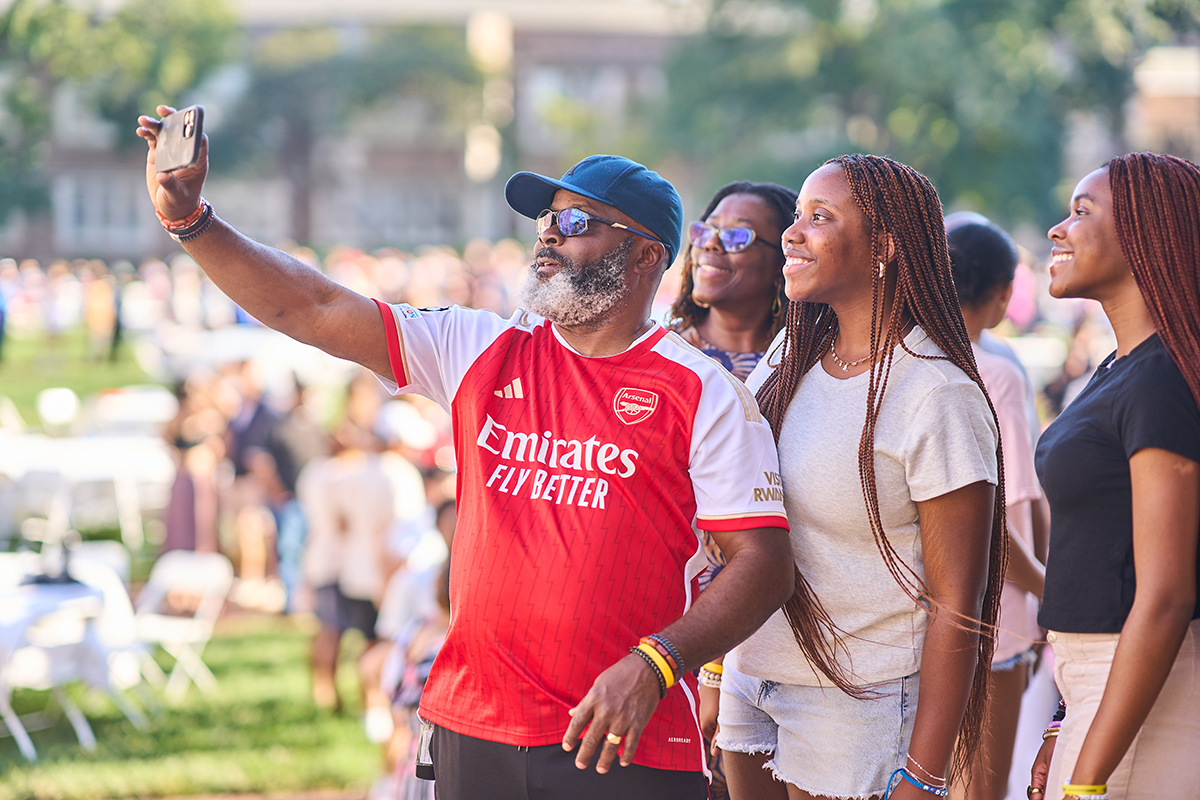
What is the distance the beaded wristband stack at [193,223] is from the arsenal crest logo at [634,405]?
94cm

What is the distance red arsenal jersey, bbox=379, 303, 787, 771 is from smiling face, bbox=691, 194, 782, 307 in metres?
0.96

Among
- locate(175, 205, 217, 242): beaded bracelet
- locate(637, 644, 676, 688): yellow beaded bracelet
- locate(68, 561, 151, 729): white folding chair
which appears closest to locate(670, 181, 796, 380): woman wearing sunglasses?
locate(637, 644, 676, 688): yellow beaded bracelet

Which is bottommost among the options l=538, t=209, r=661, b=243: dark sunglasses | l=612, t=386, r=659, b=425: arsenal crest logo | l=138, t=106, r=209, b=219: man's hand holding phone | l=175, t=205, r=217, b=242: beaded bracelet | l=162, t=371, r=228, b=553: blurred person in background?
l=162, t=371, r=228, b=553: blurred person in background

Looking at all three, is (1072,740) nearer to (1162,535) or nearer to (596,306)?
(1162,535)

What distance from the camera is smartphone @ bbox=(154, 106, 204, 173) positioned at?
2.34m

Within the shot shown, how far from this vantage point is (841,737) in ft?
8.23

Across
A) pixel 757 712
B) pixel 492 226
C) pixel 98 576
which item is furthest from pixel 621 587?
pixel 492 226

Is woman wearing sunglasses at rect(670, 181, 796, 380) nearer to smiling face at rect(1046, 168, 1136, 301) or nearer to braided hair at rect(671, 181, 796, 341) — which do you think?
braided hair at rect(671, 181, 796, 341)

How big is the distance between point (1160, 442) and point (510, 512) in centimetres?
126

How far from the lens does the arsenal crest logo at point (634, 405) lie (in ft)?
8.02

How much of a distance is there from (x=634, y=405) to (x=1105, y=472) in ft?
3.06

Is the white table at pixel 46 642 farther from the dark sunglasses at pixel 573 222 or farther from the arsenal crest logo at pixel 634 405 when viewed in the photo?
the arsenal crest logo at pixel 634 405

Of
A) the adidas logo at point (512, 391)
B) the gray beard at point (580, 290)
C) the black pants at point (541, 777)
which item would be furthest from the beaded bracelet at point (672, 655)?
the gray beard at point (580, 290)

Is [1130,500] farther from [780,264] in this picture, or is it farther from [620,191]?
[780,264]
